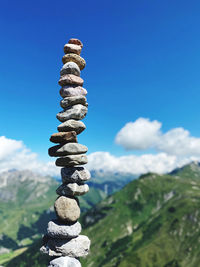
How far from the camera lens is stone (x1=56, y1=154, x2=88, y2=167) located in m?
18.7

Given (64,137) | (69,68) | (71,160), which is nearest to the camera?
(71,160)

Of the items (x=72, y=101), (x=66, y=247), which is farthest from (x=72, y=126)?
(x=66, y=247)

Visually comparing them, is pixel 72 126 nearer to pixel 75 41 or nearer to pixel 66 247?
pixel 75 41

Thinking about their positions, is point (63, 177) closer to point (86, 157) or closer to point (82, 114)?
point (86, 157)

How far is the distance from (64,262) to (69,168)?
7.60 meters

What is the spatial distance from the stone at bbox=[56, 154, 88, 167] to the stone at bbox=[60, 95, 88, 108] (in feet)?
17.4

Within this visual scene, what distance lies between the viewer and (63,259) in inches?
655

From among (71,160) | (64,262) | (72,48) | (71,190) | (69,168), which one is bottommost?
(64,262)

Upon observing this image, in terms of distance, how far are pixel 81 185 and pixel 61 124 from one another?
6177 millimetres

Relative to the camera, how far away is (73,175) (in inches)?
738

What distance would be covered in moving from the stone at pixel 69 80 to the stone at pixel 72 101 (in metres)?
1.68

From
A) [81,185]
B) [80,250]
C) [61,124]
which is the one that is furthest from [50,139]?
[80,250]

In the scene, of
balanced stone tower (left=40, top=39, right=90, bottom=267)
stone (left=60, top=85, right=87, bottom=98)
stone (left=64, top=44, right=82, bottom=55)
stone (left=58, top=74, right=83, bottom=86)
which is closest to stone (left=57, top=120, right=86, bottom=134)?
balanced stone tower (left=40, top=39, right=90, bottom=267)

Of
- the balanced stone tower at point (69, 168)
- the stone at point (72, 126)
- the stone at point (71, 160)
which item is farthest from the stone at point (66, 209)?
the stone at point (72, 126)
